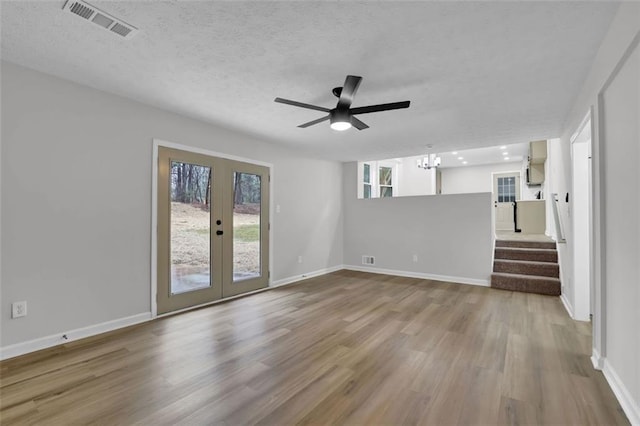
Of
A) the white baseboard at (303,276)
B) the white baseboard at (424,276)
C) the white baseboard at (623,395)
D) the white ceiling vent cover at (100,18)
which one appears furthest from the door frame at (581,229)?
the white ceiling vent cover at (100,18)

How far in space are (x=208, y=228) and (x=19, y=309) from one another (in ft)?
6.60

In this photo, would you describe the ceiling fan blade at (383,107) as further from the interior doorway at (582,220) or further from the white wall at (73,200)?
the white wall at (73,200)

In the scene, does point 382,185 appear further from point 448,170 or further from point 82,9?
point 82,9

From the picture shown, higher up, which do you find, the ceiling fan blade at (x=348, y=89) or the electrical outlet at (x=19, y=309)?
the ceiling fan blade at (x=348, y=89)

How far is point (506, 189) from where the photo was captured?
10.2 m

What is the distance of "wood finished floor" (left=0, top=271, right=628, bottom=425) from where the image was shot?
1.84 metres

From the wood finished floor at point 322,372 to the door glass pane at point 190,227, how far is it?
497 mm

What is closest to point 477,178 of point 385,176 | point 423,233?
point 385,176

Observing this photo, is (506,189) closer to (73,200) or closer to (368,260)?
(368,260)

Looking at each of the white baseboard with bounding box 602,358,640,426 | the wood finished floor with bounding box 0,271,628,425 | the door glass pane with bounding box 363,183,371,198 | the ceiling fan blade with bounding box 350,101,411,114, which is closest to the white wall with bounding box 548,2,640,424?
the white baseboard with bounding box 602,358,640,426

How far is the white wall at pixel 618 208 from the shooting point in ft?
5.57

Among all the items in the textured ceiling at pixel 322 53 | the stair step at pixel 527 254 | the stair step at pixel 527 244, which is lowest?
the stair step at pixel 527 254

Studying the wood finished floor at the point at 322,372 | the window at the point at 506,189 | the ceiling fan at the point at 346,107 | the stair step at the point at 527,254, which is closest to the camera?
the wood finished floor at the point at 322,372

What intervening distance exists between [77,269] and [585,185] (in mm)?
5638
